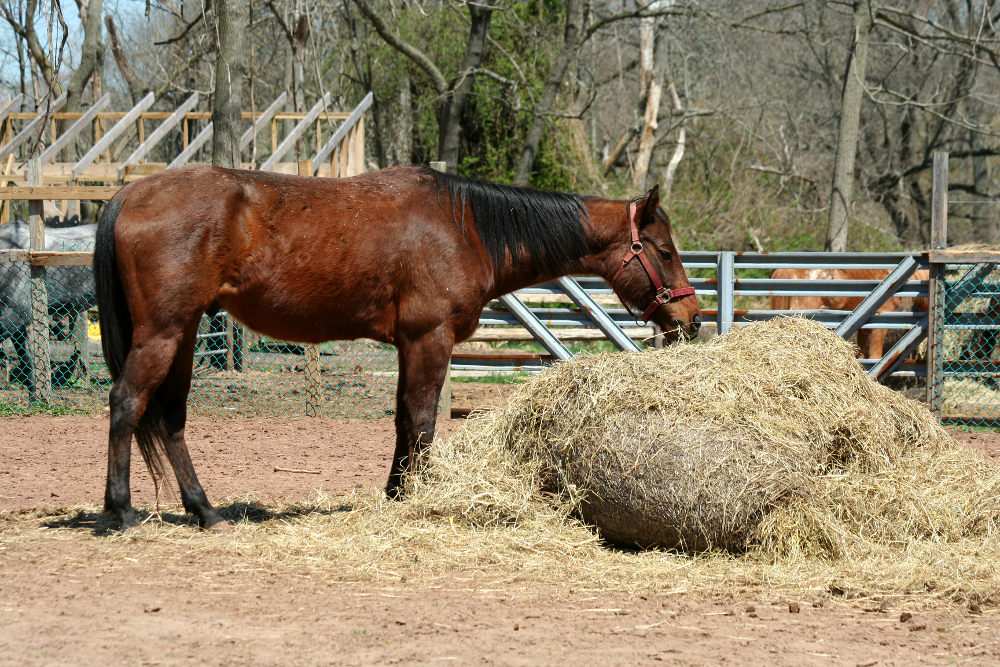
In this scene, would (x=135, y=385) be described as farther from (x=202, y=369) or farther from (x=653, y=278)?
(x=202, y=369)

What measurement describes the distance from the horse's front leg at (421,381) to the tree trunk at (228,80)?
14.6ft

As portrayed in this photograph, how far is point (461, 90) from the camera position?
47.1 ft

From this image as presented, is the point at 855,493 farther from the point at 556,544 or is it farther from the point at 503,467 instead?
the point at 503,467

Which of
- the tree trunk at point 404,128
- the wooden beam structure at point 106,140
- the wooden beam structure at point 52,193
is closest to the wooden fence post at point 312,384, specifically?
the wooden beam structure at point 52,193

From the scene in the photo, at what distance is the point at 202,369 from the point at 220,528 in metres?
5.23

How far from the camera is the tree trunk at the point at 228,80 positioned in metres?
8.23

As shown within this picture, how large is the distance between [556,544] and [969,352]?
7.09 metres

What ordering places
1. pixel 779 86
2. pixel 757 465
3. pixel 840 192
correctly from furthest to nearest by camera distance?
1. pixel 779 86
2. pixel 840 192
3. pixel 757 465

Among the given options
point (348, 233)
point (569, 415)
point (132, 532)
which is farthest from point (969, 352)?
point (132, 532)

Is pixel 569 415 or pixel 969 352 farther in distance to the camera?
pixel 969 352

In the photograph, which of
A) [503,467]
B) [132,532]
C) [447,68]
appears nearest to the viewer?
[132,532]

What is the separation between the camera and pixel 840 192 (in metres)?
13.0

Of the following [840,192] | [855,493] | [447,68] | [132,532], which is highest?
[447,68]

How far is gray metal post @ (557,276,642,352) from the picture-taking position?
27.8 feet
